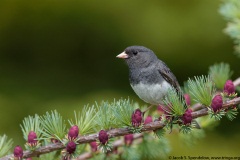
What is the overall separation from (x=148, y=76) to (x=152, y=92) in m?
0.11

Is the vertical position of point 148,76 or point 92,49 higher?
point 92,49

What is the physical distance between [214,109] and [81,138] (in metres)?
0.43

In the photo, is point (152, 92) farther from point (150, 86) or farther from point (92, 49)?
point (92, 49)

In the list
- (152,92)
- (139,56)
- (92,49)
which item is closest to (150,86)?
(152,92)

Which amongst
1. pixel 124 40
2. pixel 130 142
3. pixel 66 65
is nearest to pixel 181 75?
pixel 124 40

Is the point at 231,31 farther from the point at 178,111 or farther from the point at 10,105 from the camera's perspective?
the point at 10,105

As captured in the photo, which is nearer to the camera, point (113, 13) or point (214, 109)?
point (214, 109)

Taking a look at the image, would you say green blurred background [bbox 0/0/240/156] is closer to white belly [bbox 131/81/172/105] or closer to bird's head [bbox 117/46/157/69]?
bird's head [bbox 117/46/157/69]

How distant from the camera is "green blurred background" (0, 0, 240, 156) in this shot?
9.59 ft

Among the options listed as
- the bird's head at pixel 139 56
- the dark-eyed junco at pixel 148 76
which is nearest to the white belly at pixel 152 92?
the dark-eyed junco at pixel 148 76

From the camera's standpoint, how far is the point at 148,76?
76.6 inches

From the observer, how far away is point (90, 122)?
1.38 meters

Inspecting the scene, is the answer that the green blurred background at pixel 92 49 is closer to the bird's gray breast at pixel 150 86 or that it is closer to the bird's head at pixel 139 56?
the bird's head at pixel 139 56

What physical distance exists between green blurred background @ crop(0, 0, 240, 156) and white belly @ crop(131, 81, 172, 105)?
992mm
